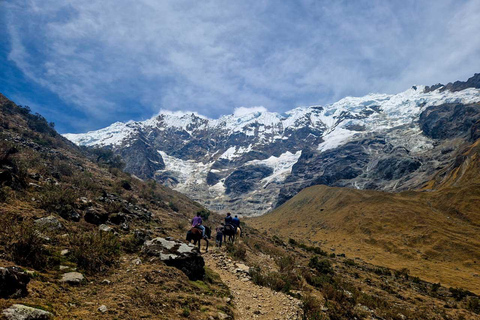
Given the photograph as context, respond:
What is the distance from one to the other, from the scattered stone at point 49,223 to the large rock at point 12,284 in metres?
4.32

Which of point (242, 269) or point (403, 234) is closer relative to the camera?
point (242, 269)

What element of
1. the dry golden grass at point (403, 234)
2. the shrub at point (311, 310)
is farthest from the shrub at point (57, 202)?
the dry golden grass at point (403, 234)

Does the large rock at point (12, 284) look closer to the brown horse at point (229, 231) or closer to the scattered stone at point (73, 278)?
the scattered stone at point (73, 278)

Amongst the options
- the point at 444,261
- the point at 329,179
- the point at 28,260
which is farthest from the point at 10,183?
the point at 329,179

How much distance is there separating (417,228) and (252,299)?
1862 inches

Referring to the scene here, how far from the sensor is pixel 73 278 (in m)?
6.32

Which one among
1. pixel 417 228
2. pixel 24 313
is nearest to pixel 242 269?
pixel 24 313

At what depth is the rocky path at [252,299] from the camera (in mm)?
8617

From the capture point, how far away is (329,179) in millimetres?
156000

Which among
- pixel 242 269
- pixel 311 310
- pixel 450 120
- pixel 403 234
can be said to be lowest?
pixel 311 310

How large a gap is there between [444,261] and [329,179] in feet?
412

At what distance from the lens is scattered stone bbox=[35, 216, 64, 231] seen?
863 cm

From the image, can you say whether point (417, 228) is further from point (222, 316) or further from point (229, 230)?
point (222, 316)

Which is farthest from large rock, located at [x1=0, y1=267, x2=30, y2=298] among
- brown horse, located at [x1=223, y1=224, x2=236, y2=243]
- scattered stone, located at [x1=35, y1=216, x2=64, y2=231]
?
brown horse, located at [x1=223, y1=224, x2=236, y2=243]
